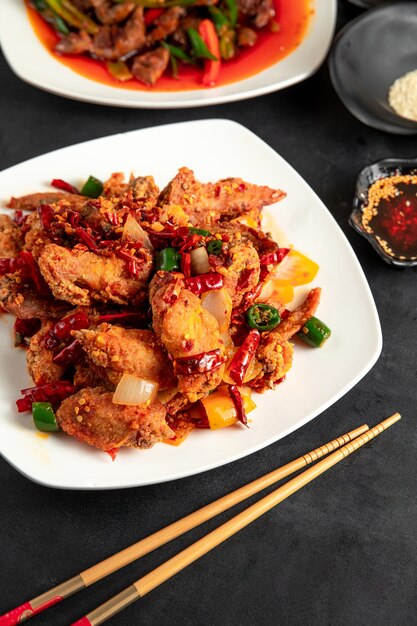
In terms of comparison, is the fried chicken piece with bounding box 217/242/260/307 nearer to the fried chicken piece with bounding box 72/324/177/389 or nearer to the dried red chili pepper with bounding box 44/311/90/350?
the fried chicken piece with bounding box 72/324/177/389

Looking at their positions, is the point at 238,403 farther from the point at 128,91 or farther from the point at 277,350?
the point at 128,91

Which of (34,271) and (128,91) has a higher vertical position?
(34,271)

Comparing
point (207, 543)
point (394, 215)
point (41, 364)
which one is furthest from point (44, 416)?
point (394, 215)

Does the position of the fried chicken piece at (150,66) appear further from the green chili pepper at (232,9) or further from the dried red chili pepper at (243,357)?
the dried red chili pepper at (243,357)

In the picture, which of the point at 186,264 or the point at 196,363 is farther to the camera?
the point at 186,264

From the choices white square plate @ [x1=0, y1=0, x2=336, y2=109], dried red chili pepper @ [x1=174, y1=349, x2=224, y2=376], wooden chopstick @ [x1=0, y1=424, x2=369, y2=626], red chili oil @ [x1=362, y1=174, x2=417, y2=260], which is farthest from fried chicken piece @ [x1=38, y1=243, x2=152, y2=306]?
white square plate @ [x1=0, y1=0, x2=336, y2=109]

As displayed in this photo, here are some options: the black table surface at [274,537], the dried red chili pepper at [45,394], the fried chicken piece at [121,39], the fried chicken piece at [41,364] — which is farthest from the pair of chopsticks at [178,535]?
the fried chicken piece at [121,39]

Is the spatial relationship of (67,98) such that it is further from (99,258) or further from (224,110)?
(99,258)
